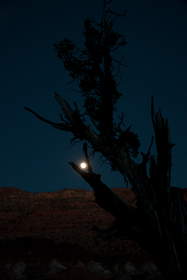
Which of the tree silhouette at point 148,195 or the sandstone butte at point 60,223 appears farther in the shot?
the sandstone butte at point 60,223

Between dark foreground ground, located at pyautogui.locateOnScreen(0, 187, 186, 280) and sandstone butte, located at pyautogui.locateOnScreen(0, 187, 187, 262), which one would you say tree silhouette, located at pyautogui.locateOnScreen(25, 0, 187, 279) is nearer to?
dark foreground ground, located at pyautogui.locateOnScreen(0, 187, 186, 280)

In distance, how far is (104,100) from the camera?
6.64 meters

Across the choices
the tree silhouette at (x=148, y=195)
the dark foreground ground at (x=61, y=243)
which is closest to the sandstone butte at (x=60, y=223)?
the dark foreground ground at (x=61, y=243)

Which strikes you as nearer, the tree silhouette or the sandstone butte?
the tree silhouette

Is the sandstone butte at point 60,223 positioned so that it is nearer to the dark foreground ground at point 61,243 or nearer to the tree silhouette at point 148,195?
the dark foreground ground at point 61,243

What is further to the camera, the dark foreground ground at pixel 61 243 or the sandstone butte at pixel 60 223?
the sandstone butte at pixel 60 223

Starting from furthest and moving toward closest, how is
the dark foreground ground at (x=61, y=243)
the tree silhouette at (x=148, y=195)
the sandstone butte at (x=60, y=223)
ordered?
the sandstone butte at (x=60, y=223), the dark foreground ground at (x=61, y=243), the tree silhouette at (x=148, y=195)

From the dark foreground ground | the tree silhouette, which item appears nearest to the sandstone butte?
the dark foreground ground

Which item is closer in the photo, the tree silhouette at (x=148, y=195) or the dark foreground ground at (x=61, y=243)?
the tree silhouette at (x=148, y=195)

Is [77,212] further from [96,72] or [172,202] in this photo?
[172,202]

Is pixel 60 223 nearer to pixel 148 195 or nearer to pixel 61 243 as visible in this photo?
pixel 61 243

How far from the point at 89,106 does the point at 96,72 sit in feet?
2.60

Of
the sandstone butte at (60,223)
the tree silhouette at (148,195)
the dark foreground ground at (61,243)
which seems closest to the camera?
the tree silhouette at (148,195)

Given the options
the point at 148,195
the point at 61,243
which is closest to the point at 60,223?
the point at 61,243
